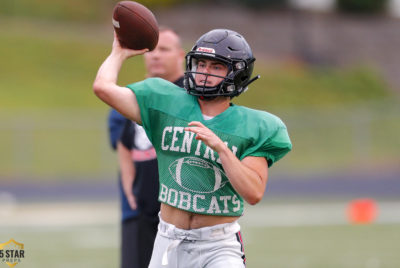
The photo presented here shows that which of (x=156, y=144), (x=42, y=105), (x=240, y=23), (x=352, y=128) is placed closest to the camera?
(x=156, y=144)

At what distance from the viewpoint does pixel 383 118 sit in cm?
2028

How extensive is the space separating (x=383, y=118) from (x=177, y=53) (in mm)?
15711

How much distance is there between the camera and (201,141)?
150 inches

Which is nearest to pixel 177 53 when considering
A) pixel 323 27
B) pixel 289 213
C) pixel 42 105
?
pixel 289 213

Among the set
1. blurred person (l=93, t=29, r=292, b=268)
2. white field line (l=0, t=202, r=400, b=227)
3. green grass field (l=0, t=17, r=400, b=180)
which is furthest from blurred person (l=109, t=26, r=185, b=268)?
green grass field (l=0, t=17, r=400, b=180)

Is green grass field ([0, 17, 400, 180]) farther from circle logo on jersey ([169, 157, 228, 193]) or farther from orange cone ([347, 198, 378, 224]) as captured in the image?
circle logo on jersey ([169, 157, 228, 193])

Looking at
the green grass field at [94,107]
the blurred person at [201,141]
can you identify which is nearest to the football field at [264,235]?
the blurred person at [201,141]

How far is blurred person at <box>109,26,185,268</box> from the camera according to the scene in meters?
5.14

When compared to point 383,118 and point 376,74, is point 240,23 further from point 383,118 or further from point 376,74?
point 383,118

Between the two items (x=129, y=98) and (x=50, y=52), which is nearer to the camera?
(x=129, y=98)

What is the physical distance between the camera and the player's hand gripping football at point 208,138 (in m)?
3.58

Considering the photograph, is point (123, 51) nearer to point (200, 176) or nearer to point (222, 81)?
point (222, 81)

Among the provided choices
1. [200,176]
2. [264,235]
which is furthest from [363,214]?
[200,176]

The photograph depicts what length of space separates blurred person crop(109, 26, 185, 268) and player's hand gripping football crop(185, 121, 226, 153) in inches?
61.6
